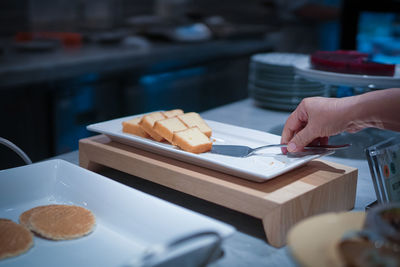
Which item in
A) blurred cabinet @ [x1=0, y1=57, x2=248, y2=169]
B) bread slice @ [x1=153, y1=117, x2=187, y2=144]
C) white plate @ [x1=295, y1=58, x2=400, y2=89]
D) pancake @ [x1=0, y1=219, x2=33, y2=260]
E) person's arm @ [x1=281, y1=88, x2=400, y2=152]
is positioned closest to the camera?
pancake @ [x1=0, y1=219, x2=33, y2=260]

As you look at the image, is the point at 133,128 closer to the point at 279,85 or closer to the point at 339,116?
the point at 339,116

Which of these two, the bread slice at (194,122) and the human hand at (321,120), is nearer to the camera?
the human hand at (321,120)

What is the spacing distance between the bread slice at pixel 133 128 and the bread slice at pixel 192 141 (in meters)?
0.10

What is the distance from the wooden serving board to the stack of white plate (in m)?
0.73

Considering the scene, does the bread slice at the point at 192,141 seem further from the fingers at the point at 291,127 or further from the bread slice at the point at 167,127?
the fingers at the point at 291,127

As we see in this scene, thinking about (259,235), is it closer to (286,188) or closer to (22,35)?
(286,188)

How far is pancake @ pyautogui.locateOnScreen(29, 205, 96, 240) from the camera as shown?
2.35 ft

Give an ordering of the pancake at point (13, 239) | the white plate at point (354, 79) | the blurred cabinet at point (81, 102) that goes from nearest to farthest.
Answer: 1. the pancake at point (13, 239)
2. the white plate at point (354, 79)
3. the blurred cabinet at point (81, 102)

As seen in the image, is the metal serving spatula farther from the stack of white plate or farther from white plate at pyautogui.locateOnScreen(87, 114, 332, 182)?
the stack of white plate

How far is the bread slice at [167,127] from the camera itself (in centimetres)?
96

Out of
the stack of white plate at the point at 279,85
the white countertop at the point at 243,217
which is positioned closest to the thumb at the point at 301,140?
the white countertop at the point at 243,217

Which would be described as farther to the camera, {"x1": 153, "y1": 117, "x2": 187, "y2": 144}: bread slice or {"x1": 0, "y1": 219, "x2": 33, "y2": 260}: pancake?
{"x1": 153, "y1": 117, "x2": 187, "y2": 144}: bread slice

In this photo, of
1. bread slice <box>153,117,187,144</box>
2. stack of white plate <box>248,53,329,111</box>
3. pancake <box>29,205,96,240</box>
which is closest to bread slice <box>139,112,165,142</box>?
bread slice <box>153,117,187,144</box>

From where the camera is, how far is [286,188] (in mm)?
799
